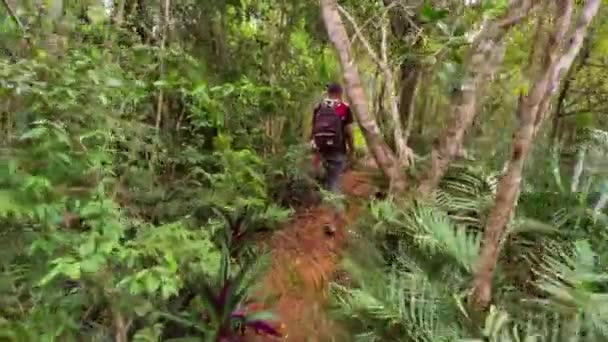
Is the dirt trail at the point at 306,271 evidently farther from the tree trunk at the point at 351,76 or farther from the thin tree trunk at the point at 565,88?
the thin tree trunk at the point at 565,88

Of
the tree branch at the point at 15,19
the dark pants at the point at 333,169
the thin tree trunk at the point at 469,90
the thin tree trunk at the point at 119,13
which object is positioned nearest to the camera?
the tree branch at the point at 15,19

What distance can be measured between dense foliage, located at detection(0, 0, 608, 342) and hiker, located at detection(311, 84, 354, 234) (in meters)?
0.53

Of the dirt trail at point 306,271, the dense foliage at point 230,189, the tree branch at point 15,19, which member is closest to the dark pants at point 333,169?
the dirt trail at point 306,271

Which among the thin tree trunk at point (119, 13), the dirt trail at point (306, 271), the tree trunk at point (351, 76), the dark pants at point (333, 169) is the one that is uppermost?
the thin tree trunk at point (119, 13)

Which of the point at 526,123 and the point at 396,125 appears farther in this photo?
the point at 396,125

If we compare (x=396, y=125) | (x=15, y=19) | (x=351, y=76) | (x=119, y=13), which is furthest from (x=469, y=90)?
(x=15, y=19)

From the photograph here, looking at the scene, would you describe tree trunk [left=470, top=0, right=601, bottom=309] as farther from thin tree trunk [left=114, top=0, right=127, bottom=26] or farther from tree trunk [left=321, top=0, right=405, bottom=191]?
thin tree trunk [left=114, top=0, right=127, bottom=26]

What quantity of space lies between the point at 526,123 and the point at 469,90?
155cm

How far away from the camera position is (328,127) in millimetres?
6477

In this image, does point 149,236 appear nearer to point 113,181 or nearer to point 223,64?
point 113,181

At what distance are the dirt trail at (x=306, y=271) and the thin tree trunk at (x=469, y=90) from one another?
1.26 m

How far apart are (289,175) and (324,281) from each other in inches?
85.2

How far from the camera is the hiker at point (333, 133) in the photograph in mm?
6473

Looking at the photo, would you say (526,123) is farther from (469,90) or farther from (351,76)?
(351,76)
